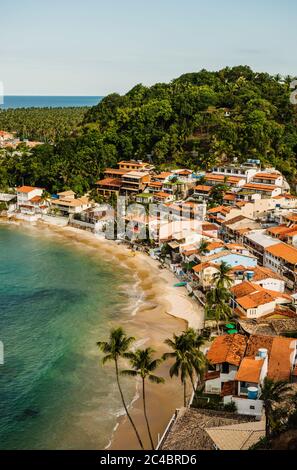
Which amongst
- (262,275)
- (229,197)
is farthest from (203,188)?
(262,275)

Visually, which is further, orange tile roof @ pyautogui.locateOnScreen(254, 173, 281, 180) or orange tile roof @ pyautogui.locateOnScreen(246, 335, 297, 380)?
orange tile roof @ pyautogui.locateOnScreen(254, 173, 281, 180)

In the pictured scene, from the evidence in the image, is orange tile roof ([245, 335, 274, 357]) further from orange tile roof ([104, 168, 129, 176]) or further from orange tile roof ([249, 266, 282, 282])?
orange tile roof ([104, 168, 129, 176])

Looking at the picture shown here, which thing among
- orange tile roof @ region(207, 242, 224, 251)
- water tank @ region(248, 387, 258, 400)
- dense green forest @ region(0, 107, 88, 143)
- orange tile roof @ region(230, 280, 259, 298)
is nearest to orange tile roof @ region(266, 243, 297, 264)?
orange tile roof @ region(207, 242, 224, 251)

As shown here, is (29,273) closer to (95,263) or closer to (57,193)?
(95,263)

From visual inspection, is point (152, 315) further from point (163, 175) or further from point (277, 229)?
point (163, 175)

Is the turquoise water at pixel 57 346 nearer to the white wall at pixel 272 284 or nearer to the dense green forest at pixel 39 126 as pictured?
the white wall at pixel 272 284
